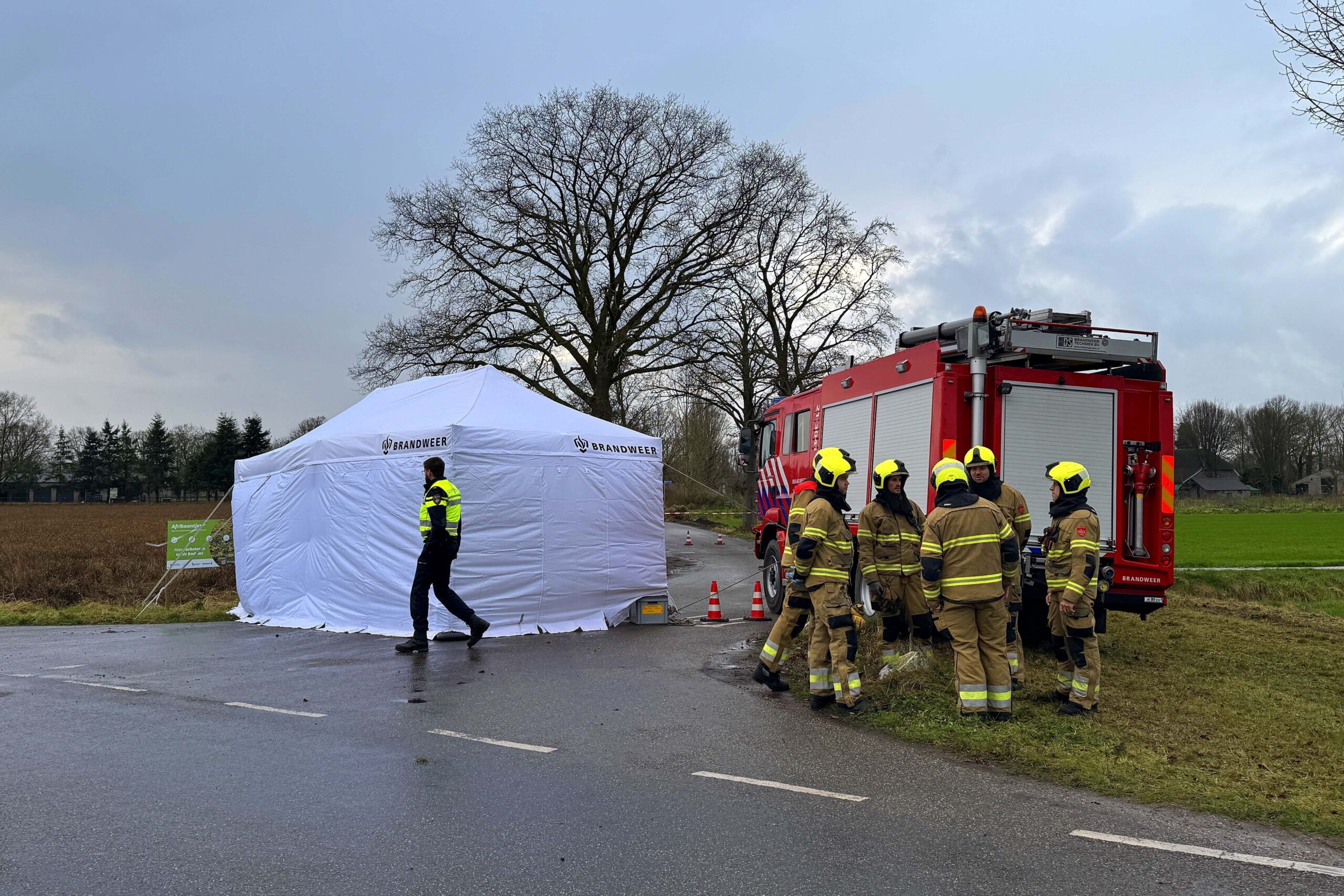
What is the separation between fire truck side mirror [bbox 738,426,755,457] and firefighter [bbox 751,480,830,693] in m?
7.09

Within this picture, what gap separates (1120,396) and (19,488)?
99597 mm

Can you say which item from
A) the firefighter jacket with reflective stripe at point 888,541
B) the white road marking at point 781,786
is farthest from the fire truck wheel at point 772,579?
the white road marking at point 781,786

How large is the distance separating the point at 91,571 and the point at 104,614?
19.0 feet

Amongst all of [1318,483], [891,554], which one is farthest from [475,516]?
[1318,483]

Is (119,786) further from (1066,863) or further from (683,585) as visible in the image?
(683,585)

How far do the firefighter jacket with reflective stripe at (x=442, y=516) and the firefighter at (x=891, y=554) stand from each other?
433 cm

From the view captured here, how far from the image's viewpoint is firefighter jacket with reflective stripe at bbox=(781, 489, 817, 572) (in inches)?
284

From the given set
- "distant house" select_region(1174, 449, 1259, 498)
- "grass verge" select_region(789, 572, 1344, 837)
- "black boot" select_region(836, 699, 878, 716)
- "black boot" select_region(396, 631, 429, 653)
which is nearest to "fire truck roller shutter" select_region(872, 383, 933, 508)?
"grass verge" select_region(789, 572, 1344, 837)

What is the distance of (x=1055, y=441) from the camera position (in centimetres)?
904

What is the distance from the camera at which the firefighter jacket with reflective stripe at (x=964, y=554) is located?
6613 mm

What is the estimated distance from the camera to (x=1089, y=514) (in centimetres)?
706

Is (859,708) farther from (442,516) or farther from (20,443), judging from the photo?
(20,443)

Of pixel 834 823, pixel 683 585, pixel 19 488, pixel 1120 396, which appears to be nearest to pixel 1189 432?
pixel 683 585

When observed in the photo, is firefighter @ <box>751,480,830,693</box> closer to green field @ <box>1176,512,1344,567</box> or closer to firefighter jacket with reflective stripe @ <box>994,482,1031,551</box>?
firefighter jacket with reflective stripe @ <box>994,482,1031,551</box>
